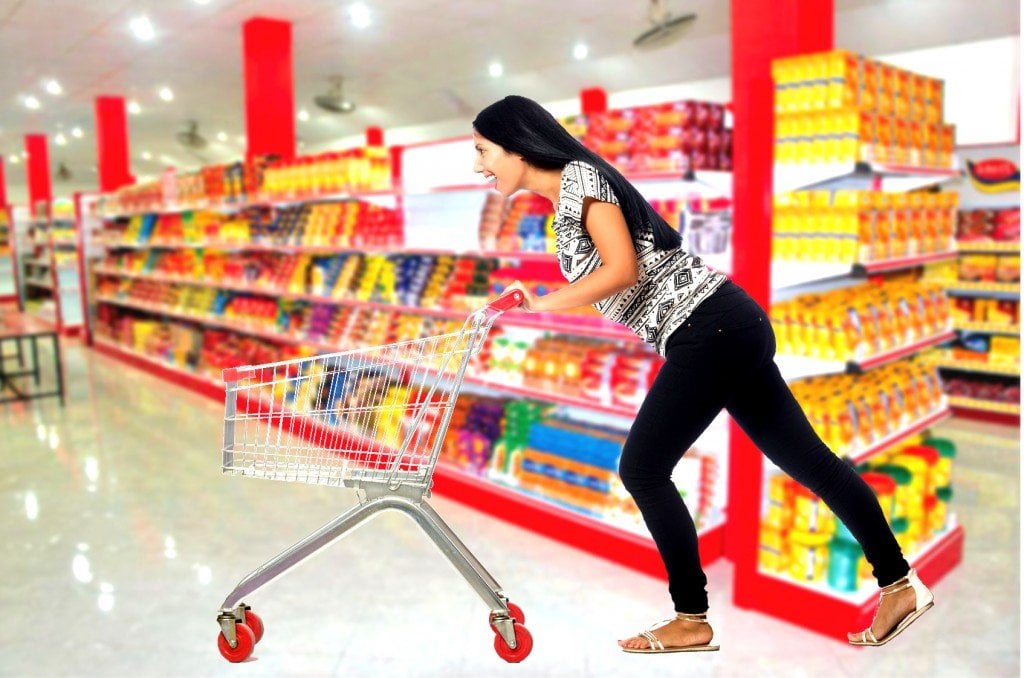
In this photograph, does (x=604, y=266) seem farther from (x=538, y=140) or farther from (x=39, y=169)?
(x=39, y=169)

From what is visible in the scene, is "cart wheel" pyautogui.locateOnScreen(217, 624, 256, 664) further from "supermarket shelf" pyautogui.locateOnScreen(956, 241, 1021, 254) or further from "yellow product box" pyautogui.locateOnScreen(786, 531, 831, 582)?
"supermarket shelf" pyautogui.locateOnScreen(956, 241, 1021, 254)

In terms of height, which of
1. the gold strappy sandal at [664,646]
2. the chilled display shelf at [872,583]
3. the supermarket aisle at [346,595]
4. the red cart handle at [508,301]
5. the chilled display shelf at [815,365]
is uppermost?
the red cart handle at [508,301]

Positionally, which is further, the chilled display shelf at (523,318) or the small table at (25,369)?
the small table at (25,369)

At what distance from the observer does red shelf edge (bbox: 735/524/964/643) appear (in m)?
3.55

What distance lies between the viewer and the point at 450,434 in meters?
5.46

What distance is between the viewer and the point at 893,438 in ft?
13.0

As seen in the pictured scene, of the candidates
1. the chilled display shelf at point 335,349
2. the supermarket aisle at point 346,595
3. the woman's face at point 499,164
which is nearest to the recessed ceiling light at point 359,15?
the chilled display shelf at point 335,349

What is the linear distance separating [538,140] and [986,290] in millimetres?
6867

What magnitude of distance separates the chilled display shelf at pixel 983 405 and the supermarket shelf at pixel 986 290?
35.5 inches

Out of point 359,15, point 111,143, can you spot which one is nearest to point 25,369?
point 111,143

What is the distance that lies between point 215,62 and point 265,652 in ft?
26.9

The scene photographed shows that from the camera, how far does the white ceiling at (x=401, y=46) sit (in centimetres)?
755

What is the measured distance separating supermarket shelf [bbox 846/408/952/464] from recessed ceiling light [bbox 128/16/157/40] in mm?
6974

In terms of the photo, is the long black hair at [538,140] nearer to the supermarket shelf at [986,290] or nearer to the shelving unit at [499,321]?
the shelving unit at [499,321]
